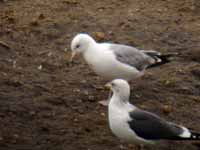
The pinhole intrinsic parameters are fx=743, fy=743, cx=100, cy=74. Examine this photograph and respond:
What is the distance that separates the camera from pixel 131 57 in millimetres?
7977

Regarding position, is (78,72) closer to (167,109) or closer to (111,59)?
(111,59)

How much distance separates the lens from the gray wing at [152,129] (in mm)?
6609

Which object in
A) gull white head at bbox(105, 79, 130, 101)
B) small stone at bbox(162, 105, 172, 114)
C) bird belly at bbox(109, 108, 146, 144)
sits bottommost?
bird belly at bbox(109, 108, 146, 144)

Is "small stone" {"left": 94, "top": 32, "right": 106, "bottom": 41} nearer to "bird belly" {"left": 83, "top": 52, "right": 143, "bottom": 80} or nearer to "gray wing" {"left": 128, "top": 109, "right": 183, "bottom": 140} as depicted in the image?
"bird belly" {"left": 83, "top": 52, "right": 143, "bottom": 80}

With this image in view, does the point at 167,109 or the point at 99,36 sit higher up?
the point at 99,36

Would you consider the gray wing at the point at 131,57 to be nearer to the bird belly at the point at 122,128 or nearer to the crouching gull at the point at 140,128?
the crouching gull at the point at 140,128

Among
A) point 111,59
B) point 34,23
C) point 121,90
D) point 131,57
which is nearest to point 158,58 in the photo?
point 131,57

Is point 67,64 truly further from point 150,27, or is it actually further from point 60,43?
point 150,27

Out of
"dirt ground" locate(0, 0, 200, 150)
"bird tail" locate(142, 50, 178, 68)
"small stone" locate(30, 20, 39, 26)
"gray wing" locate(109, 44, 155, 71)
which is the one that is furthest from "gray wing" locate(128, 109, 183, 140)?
"small stone" locate(30, 20, 39, 26)

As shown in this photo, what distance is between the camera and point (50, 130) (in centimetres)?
717

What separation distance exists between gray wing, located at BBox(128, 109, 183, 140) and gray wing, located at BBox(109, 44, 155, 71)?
127 centimetres

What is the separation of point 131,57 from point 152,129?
59.0 inches

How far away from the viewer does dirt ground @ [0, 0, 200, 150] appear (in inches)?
281

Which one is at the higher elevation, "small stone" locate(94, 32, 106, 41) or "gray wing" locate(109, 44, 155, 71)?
"small stone" locate(94, 32, 106, 41)
